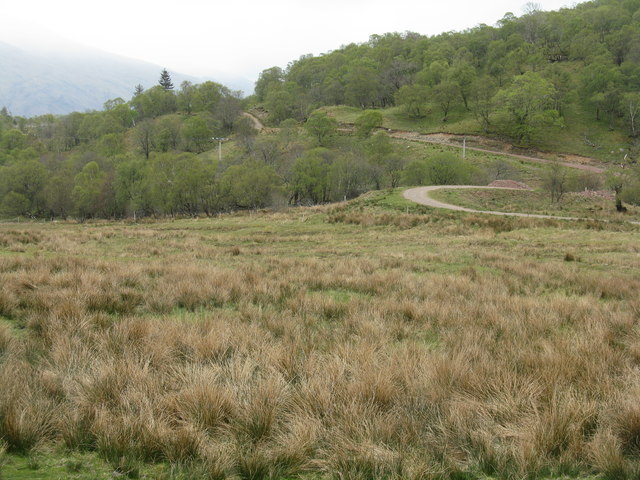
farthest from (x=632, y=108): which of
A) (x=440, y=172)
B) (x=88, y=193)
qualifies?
(x=88, y=193)

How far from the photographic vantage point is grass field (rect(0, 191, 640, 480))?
2.42m

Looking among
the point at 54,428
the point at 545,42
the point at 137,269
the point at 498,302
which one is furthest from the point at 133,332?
the point at 545,42

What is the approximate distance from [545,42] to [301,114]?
7870 cm

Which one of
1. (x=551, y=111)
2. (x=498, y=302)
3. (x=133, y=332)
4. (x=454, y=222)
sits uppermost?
(x=551, y=111)

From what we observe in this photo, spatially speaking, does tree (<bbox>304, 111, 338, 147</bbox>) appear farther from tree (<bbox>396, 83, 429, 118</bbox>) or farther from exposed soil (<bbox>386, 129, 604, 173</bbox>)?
tree (<bbox>396, 83, 429, 118</bbox>)

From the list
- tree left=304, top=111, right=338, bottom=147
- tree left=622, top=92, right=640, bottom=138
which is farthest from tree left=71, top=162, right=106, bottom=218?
tree left=622, top=92, right=640, bottom=138

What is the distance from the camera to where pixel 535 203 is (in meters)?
41.0

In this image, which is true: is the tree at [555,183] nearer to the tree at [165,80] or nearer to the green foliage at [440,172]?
the green foliage at [440,172]

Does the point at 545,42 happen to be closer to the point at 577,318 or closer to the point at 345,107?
the point at 345,107

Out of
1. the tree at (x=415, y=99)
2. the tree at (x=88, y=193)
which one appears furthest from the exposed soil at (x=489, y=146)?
the tree at (x=88, y=193)

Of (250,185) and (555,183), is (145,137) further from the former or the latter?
(555,183)

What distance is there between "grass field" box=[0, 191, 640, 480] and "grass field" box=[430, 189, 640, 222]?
29.9 meters

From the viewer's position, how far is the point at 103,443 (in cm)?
249

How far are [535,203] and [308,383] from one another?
44.6 metres
